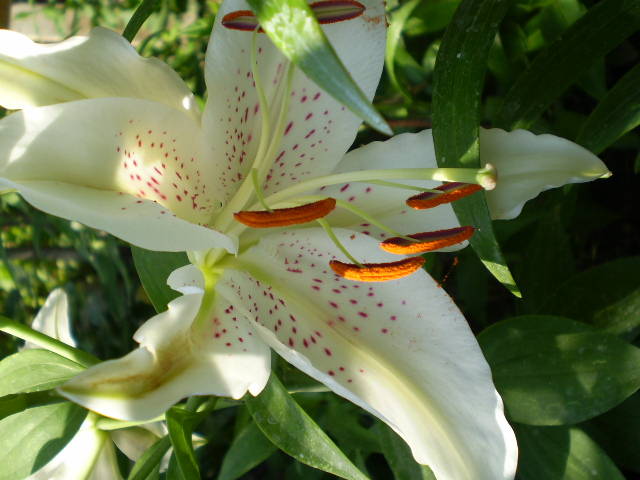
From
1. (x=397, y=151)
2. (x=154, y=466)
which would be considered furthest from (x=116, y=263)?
(x=397, y=151)

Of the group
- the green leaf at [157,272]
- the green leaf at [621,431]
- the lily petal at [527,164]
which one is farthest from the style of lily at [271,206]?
the green leaf at [621,431]

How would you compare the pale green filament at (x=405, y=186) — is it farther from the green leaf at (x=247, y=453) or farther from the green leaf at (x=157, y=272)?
the green leaf at (x=247, y=453)

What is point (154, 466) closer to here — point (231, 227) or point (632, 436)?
point (231, 227)

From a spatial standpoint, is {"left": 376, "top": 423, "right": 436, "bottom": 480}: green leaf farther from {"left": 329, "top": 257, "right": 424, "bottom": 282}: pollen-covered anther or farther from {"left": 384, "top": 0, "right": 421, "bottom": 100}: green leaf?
{"left": 384, "top": 0, "right": 421, "bottom": 100}: green leaf

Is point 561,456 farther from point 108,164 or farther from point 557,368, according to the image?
point 108,164

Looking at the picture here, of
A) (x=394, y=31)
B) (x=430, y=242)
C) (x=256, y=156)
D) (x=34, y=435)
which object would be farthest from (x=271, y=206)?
(x=394, y=31)

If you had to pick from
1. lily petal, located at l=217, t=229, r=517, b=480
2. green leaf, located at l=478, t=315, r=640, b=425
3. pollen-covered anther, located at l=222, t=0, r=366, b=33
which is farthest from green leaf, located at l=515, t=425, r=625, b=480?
pollen-covered anther, located at l=222, t=0, r=366, b=33
